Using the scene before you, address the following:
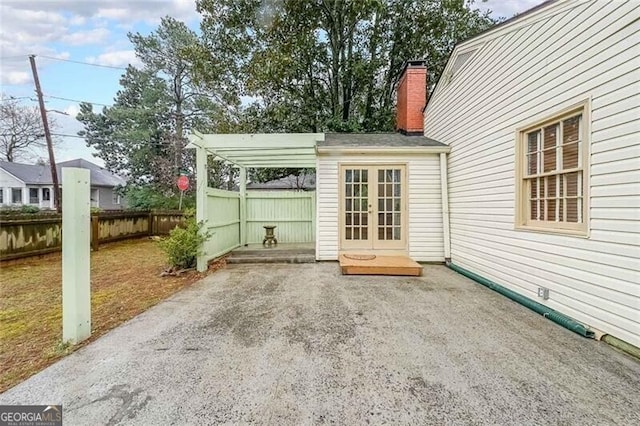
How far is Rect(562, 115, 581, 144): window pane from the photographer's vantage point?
10.9 feet

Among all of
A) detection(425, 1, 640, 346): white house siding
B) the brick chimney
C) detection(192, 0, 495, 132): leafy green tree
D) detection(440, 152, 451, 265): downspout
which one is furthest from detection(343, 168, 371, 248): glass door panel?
detection(192, 0, 495, 132): leafy green tree

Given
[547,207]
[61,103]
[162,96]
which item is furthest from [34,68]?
[547,207]

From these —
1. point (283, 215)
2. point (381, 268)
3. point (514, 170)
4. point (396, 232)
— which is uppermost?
point (514, 170)

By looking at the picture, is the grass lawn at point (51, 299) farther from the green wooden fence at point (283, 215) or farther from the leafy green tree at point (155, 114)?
the leafy green tree at point (155, 114)

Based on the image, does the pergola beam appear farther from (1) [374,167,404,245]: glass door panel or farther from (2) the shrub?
(1) [374,167,404,245]: glass door panel

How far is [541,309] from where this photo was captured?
3.62 m

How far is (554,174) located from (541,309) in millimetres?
→ 1654

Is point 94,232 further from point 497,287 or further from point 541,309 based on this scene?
point 541,309

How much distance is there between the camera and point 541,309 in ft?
11.9

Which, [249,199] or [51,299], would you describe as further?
[249,199]

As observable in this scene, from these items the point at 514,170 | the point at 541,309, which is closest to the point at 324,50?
the point at 514,170
